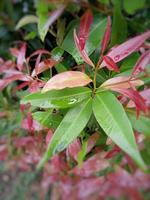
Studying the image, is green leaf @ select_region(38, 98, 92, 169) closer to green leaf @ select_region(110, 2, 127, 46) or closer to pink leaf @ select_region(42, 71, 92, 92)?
pink leaf @ select_region(42, 71, 92, 92)

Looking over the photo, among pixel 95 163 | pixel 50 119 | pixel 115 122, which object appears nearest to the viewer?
pixel 115 122

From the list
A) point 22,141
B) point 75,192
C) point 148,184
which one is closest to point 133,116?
point 22,141

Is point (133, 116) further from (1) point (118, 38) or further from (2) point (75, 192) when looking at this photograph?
(2) point (75, 192)

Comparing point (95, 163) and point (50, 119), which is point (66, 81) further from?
point (95, 163)

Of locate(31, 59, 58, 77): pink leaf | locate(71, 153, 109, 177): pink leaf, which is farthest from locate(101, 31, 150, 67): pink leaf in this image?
locate(71, 153, 109, 177): pink leaf

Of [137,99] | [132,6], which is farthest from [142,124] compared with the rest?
[132,6]

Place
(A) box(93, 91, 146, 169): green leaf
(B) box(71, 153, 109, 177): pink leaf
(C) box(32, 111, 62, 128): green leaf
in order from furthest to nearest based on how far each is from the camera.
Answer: (B) box(71, 153, 109, 177): pink leaf < (C) box(32, 111, 62, 128): green leaf < (A) box(93, 91, 146, 169): green leaf
